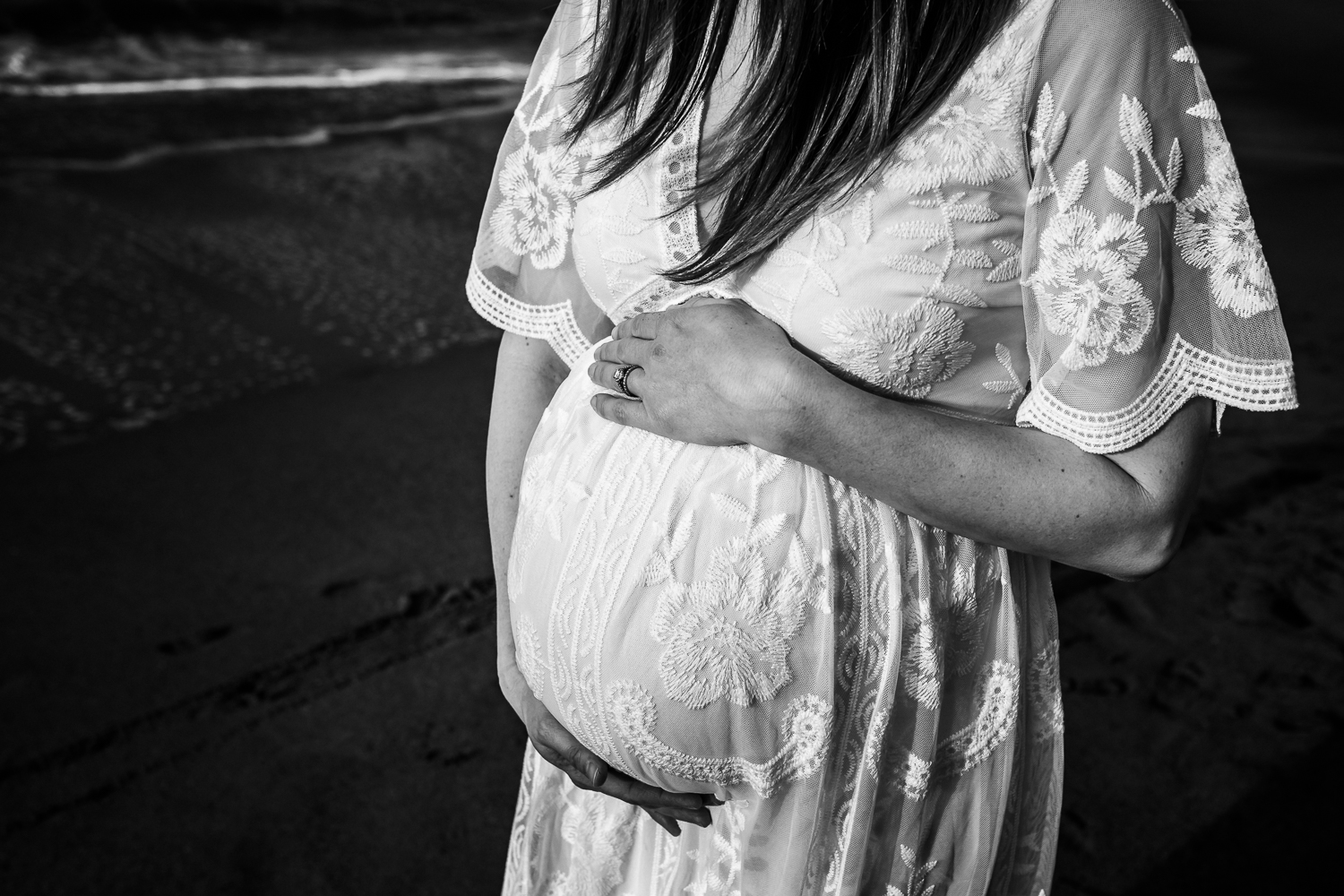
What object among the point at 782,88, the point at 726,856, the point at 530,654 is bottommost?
the point at 726,856

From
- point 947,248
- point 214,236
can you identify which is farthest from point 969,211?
point 214,236

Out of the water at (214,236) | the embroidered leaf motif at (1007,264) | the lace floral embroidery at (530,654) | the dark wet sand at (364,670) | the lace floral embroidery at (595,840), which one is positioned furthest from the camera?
the water at (214,236)

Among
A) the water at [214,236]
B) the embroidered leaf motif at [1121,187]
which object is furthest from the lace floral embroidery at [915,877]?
the water at [214,236]

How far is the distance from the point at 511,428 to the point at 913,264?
63cm

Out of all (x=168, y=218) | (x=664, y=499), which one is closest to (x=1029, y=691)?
(x=664, y=499)

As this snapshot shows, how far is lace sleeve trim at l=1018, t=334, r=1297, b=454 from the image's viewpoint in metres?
0.97

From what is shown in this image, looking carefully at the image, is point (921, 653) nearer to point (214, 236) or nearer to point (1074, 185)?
point (1074, 185)

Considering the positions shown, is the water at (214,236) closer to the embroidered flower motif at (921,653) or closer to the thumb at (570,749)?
the thumb at (570,749)

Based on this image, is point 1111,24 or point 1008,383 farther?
point 1008,383

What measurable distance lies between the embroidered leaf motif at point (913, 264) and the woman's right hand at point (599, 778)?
559mm

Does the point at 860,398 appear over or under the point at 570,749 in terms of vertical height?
over

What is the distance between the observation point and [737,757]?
1.08m

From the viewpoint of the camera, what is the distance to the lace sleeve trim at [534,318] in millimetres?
1354

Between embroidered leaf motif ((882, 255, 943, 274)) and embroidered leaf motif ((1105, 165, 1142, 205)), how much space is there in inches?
5.8
